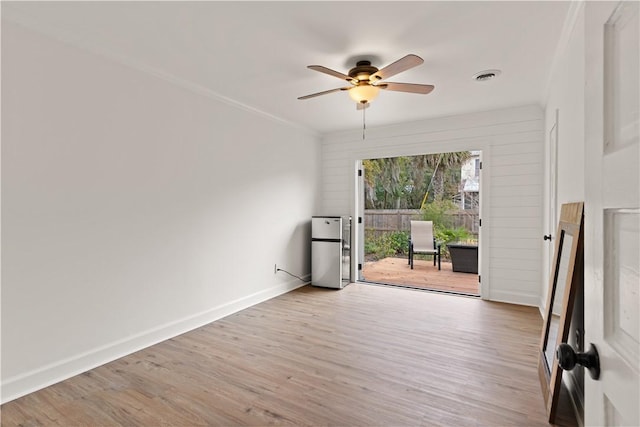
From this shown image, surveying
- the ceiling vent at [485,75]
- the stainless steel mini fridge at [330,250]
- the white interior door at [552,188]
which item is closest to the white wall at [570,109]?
the white interior door at [552,188]

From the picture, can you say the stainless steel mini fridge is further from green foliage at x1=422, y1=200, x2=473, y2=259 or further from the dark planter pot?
green foliage at x1=422, y1=200, x2=473, y2=259

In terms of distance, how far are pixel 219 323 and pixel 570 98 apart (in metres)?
3.58

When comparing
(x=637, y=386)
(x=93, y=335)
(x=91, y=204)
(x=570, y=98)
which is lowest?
(x=93, y=335)

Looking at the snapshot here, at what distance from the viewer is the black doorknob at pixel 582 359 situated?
2.29 feet

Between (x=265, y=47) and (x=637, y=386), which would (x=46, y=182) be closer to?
(x=265, y=47)

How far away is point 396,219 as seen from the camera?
25.5ft

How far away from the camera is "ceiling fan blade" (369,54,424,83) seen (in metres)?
2.21

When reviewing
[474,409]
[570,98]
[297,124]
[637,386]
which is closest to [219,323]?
[474,409]

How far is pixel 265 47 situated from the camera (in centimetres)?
251

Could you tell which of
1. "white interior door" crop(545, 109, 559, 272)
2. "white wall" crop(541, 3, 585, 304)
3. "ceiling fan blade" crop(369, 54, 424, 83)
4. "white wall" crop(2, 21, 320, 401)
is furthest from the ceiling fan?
"white wall" crop(2, 21, 320, 401)

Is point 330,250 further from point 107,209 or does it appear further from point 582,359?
point 582,359

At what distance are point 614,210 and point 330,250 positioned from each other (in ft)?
14.0

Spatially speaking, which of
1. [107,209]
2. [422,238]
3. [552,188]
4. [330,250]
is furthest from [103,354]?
[422,238]

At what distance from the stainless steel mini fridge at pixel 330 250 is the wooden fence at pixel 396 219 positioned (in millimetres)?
3041
